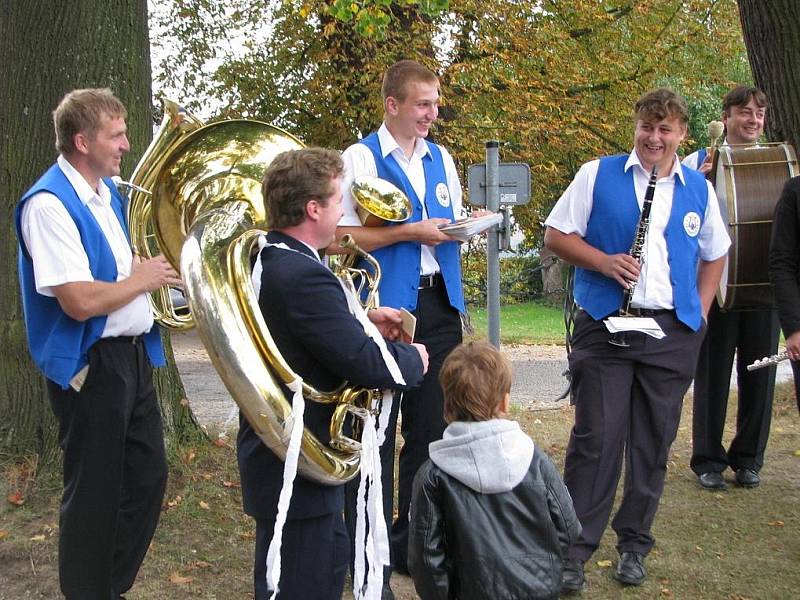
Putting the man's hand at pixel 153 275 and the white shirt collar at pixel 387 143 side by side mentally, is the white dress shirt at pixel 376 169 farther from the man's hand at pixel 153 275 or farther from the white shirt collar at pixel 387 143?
the man's hand at pixel 153 275

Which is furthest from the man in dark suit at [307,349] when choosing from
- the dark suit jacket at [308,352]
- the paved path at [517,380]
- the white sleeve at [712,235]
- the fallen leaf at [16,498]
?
the paved path at [517,380]

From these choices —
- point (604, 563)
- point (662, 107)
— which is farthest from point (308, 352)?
point (604, 563)

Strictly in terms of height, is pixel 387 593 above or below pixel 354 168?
below

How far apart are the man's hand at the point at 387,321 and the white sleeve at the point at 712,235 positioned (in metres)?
1.67

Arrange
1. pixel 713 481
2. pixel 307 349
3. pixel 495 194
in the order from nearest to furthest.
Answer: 1. pixel 307 349
2. pixel 713 481
3. pixel 495 194

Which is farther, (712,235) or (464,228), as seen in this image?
(712,235)

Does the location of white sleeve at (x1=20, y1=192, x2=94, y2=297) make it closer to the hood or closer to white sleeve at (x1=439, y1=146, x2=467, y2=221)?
the hood

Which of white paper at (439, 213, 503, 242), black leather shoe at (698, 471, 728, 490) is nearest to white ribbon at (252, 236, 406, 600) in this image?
white paper at (439, 213, 503, 242)

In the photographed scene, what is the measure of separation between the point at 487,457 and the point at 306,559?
61 centimetres

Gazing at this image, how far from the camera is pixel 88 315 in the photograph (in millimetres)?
2863

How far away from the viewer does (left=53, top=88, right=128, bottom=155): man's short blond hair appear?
9.74 ft

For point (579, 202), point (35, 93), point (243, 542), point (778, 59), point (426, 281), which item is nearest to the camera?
point (426, 281)

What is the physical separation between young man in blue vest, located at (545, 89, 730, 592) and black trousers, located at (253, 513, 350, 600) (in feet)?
4.72

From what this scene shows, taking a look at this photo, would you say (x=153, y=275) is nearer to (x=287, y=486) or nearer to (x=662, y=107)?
(x=287, y=486)
